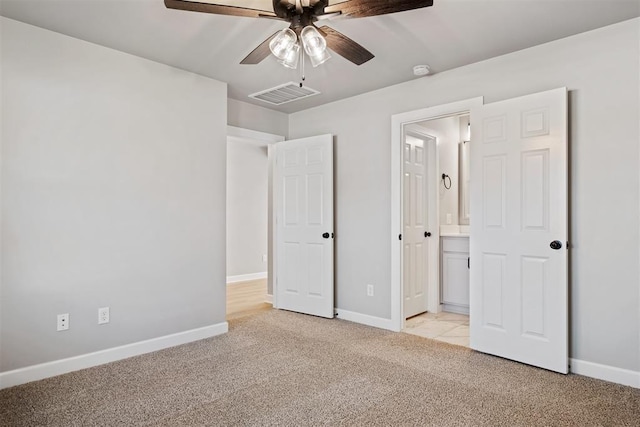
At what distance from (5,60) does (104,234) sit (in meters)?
1.33

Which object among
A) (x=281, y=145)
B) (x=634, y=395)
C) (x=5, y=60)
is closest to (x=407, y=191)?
(x=281, y=145)

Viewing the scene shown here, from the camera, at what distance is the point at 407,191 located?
430cm

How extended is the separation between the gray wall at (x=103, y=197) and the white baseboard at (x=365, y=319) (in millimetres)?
1300

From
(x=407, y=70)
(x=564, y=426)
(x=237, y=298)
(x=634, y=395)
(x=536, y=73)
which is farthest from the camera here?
(x=237, y=298)

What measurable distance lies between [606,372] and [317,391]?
2.00m

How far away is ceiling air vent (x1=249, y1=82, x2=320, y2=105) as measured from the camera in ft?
12.7

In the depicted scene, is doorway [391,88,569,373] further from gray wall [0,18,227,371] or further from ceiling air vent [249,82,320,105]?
gray wall [0,18,227,371]

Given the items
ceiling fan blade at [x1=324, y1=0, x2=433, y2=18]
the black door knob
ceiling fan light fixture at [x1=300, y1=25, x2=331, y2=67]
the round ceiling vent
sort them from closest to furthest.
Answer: ceiling fan blade at [x1=324, y1=0, x2=433, y2=18] → ceiling fan light fixture at [x1=300, y1=25, x2=331, y2=67] → the black door knob → the round ceiling vent

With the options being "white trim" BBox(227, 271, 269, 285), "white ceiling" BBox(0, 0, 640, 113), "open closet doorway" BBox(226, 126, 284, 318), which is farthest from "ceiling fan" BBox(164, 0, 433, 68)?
"white trim" BBox(227, 271, 269, 285)

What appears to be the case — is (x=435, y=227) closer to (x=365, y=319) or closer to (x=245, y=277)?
(x=365, y=319)

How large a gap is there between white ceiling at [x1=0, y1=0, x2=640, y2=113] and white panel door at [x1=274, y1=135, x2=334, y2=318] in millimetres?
1214

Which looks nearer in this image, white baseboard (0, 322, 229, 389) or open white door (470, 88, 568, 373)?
white baseboard (0, 322, 229, 389)

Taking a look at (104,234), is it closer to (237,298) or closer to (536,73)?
(237,298)

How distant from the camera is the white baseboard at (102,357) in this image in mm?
2605
